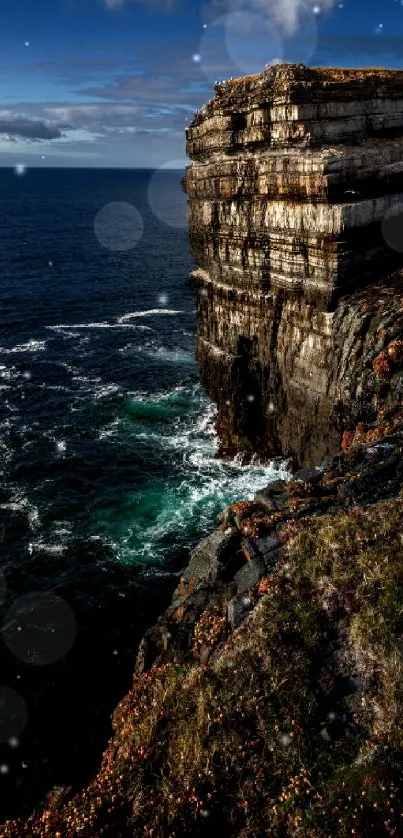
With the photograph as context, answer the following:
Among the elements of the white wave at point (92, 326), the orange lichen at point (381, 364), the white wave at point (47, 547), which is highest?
the orange lichen at point (381, 364)

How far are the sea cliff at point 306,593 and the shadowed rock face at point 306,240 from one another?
10 cm

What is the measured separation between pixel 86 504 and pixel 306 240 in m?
18.6

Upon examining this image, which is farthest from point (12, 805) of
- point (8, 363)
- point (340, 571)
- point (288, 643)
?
point (8, 363)

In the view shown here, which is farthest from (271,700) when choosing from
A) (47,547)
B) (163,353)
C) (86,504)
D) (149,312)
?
(149,312)

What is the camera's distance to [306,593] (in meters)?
12.2

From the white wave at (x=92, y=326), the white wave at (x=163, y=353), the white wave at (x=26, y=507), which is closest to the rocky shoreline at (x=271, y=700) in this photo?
the white wave at (x=26, y=507)

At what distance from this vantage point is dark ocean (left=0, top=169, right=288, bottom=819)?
63.9 feet

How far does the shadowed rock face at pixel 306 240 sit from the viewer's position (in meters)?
23.2

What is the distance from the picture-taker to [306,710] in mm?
10555

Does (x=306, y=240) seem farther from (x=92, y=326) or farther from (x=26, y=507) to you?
(x=92, y=326)

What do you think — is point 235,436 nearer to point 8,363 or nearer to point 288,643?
point 288,643

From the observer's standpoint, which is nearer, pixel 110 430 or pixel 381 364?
pixel 381 364

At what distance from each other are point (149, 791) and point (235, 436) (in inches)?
1012

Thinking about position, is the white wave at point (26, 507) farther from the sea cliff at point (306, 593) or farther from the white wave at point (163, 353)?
the white wave at point (163, 353)
